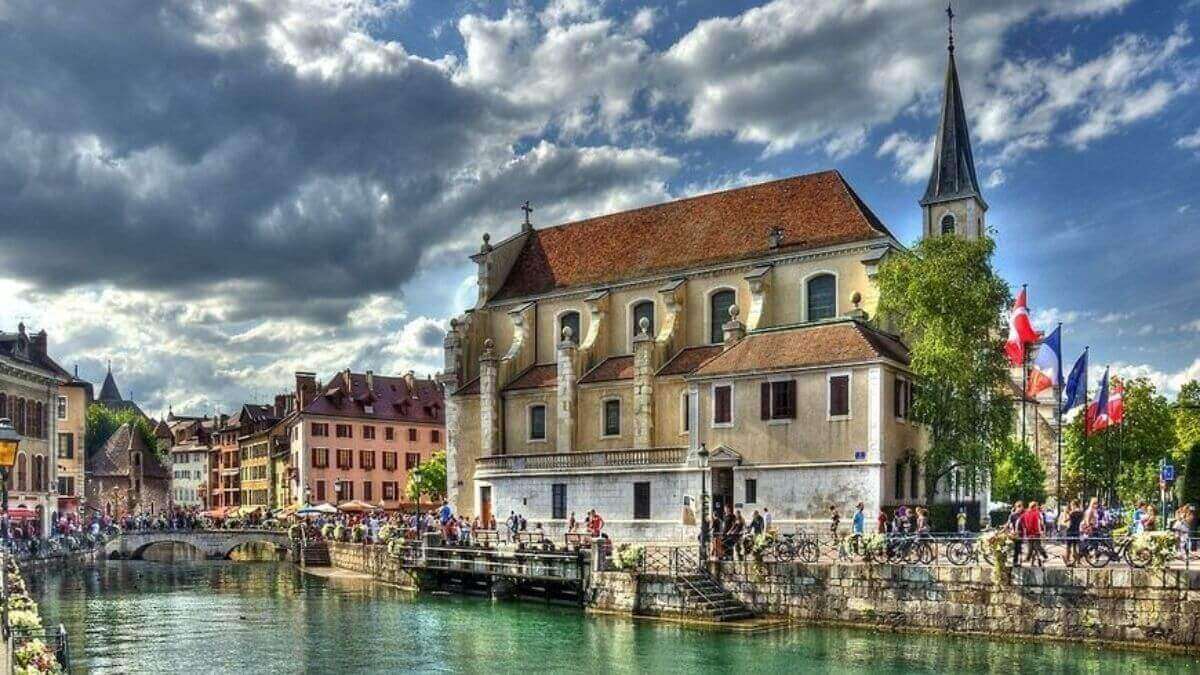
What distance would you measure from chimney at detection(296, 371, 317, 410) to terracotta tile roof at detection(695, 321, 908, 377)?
51.6 metres

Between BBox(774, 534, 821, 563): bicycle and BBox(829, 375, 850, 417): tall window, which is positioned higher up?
BBox(829, 375, 850, 417): tall window

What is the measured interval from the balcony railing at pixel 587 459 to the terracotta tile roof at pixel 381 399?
37.5 m

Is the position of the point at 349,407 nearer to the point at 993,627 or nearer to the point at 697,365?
the point at 697,365

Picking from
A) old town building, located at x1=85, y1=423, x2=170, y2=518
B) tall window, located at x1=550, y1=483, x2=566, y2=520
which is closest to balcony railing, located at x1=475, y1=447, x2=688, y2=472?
tall window, located at x1=550, y1=483, x2=566, y2=520

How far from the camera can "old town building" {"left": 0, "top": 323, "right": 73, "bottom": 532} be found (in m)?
60.1

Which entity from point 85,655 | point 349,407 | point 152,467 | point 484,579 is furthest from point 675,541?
point 152,467

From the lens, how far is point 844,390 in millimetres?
39750

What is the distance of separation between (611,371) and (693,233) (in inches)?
306

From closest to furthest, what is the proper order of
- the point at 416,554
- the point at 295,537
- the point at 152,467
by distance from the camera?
the point at 416,554, the point at 295,537, the point at 152,467

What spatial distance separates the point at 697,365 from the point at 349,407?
4659cm

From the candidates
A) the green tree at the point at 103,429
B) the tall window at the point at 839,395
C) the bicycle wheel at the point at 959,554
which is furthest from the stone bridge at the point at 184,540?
the green tree at the point at 103,429

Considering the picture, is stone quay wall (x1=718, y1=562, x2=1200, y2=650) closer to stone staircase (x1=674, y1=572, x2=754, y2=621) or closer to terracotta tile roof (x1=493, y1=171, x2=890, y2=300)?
stone staircase (x1=674, y1=572, x2=754, y2=621)

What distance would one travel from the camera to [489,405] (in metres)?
55.4

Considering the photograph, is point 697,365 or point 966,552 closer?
point 966,552
